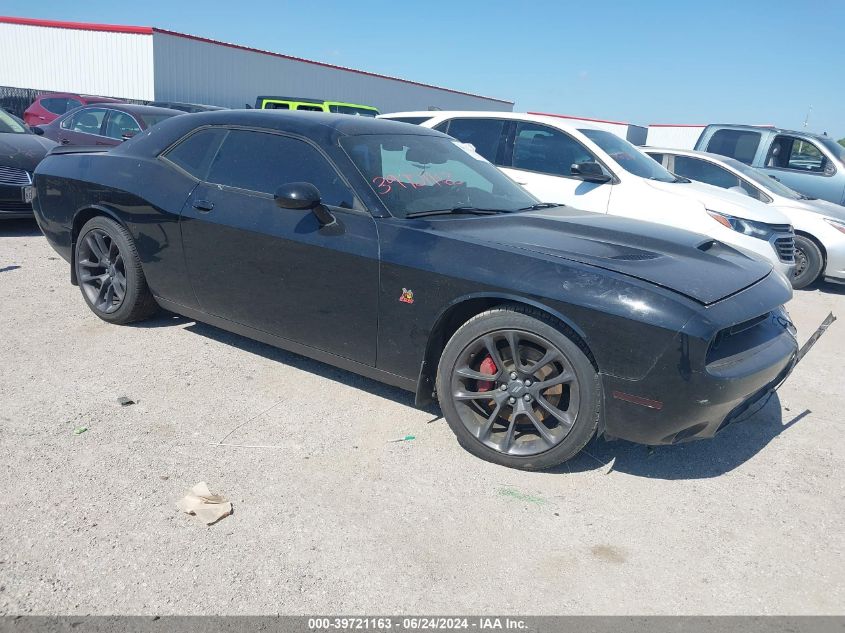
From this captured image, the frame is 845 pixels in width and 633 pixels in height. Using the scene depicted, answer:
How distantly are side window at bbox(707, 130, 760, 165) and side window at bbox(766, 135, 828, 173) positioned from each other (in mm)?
272

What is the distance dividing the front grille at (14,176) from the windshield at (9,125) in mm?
1162

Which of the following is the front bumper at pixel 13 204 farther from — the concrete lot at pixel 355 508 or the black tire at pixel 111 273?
the concrete lot at pixel 355 508

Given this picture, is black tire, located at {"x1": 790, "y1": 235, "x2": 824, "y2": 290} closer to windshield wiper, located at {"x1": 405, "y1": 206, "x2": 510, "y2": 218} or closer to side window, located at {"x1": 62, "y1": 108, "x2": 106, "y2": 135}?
windshield wiper, located at {"x1": 405, "y1": 206, "x2": 510, "y2": 218}

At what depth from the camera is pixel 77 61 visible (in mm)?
25453

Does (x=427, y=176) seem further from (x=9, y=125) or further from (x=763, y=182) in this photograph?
(x=9, y=125)

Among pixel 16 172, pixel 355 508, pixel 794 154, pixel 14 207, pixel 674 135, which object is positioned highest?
pixel 794 154

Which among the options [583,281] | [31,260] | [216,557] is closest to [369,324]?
[583,281]

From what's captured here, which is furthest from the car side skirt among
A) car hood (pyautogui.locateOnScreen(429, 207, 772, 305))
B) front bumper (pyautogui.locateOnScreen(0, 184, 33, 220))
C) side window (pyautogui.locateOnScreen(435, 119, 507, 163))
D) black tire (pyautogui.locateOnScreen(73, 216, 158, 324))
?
front bumper (pyautogui.locateOnScreen(0, 184, 33, 220))

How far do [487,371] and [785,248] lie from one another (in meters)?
5.07

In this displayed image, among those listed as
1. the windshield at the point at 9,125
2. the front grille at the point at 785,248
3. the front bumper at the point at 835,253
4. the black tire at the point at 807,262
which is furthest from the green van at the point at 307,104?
the front grille at the point at 785,248

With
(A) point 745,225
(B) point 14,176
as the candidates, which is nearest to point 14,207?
(B) point 14,176

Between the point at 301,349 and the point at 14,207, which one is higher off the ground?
the point at 301,349

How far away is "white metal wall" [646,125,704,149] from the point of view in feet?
103

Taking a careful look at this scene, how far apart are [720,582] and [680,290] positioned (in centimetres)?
119
